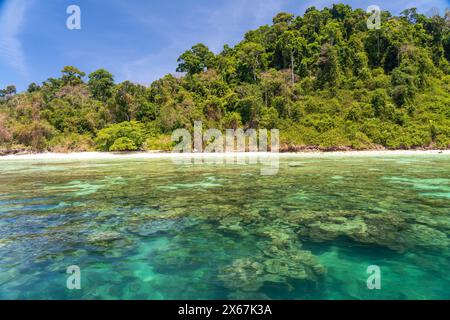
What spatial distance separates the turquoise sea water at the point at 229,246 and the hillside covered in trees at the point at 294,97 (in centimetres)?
2805

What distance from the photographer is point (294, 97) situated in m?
43.2

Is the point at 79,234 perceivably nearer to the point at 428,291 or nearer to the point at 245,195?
the point at 245,195

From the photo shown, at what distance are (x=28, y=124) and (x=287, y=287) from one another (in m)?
47.1

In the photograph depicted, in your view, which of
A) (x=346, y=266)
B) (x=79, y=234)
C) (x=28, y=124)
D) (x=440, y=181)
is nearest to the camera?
(x=346, y=266)

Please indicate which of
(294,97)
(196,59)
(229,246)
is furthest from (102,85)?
(229,246)

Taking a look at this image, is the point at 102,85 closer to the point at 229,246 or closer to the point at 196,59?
the point at 196,59

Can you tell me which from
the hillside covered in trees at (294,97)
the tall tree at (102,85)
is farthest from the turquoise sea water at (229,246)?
the tall tree at (102,85)

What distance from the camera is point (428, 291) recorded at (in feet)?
10.3

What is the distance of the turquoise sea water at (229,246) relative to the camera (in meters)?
3.23

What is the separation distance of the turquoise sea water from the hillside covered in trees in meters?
28.1

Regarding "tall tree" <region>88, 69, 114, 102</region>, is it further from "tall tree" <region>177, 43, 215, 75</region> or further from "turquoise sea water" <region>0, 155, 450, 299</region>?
"turquoise sea water" <region>0, 155, 450, 299</region>

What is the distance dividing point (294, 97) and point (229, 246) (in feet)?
137

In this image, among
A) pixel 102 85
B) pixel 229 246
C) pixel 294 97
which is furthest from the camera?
pixel 102 85
